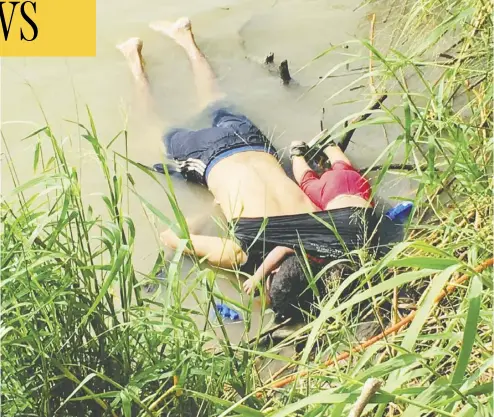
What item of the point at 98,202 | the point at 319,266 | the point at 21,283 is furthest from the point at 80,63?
the point at 21,283

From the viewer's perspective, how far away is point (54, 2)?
9.61 feet

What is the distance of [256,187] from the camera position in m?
2.83

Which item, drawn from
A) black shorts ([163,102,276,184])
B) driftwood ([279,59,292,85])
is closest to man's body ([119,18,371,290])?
black shorts ([163,102,276,184])

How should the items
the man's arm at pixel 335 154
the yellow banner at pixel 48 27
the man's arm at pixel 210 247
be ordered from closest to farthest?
the yellow banner at pixel 48 27 → the man's arm at pixel 210 247 → the man's arm at pixel 335 154

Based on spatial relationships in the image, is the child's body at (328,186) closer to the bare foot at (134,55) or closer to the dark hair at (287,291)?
the dark hair at (287,291)

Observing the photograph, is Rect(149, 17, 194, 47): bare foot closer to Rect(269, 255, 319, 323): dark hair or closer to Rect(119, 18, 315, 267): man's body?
Rect(119, 18, 315, 267): man's body

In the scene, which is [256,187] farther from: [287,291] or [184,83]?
[184,83]

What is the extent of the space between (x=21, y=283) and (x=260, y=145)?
1.86m

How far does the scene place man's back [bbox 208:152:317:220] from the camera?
273 centimetres

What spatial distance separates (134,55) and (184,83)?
0.33 m

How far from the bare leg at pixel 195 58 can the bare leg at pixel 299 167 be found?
0.74m

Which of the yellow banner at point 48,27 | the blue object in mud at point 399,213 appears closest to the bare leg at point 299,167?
the blue object in mud at point 399,213

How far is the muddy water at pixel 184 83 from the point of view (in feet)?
10.0

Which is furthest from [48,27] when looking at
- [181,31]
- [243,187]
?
[243,187]
